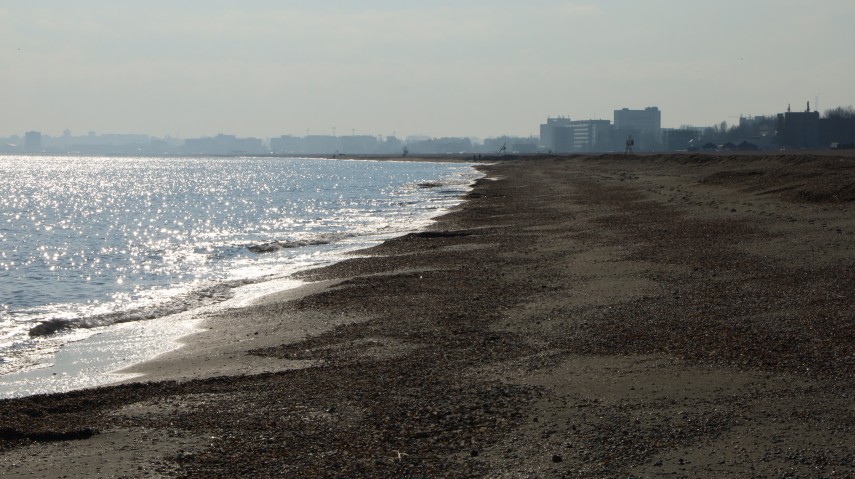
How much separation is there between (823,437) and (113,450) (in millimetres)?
6386

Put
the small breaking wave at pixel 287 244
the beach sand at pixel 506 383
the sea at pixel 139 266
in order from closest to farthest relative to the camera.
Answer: the beach sand at pixel 506 383 < the sea at pixel 139 266 < the small breaking wave at pixel 287 244

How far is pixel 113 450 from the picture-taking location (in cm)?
805

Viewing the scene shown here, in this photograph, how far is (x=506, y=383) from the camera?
32.6 feet

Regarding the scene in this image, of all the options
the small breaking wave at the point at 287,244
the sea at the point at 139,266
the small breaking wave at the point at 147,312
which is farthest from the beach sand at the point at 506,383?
the small breaking wave at the point at 287,244

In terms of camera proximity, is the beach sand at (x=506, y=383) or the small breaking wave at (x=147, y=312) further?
the small breaking wave at (x=147, y=312)

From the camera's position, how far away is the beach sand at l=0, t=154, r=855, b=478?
297 inches

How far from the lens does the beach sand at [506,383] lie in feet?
24.8

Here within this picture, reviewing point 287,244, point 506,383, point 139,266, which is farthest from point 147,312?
point 287,244

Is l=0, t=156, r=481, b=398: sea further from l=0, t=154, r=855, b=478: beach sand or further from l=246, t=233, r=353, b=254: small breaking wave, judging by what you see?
l=0, t=154, r=855, b=478: beach sand

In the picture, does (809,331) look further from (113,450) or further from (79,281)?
(79,281)

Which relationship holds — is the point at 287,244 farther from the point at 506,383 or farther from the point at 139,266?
the point at 506,383

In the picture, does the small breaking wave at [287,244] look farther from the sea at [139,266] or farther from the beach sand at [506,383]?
the beach sand at [506,383]

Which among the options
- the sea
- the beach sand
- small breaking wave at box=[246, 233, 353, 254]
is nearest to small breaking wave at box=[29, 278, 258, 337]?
the sea

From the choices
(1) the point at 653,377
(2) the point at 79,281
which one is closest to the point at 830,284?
(1) the point at 653,377
